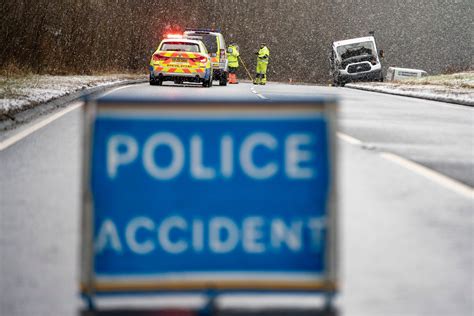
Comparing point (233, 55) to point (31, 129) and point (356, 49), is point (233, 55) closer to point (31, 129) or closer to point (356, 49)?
point (356, 49)

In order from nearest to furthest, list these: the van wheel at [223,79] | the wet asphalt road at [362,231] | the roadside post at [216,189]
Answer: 1. the roadside post at [216,189]
2. the wet asphalt road at [362,231]
3. the van wheel at [223,79]

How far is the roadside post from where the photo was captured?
5.23 meters

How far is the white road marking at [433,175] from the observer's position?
999cm

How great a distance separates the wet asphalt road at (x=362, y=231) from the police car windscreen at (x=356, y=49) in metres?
42.1

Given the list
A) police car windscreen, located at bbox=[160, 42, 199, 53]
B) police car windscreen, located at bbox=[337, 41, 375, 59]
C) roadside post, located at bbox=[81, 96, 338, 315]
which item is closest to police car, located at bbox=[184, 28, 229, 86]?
police car windscreen, located at bbox=[160, 42, 199, 53]

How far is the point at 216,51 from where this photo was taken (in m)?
40.8

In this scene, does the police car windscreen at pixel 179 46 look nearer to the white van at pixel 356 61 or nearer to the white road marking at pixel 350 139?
the white road marking at pixel 350 139

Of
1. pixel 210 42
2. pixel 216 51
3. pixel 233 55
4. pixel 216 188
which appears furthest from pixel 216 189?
pixel 233 55

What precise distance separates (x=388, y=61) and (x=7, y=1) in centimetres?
5365

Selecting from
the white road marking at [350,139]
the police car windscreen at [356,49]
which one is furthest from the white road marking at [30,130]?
the police car windscreen at [356,49]

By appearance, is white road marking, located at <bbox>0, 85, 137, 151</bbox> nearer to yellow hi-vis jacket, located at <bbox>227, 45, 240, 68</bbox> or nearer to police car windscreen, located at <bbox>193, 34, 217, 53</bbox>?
police car windscreen, located at <bbox>193, 34, 217, 53</bbox>

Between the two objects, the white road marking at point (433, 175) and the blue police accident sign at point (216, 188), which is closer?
the blue police accident sign at point (216, 188)

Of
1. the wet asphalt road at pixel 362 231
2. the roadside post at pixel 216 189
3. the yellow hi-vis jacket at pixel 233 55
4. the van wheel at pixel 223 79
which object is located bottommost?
the van wheel at pixel 223 79

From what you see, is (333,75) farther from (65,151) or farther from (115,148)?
(115,148)
